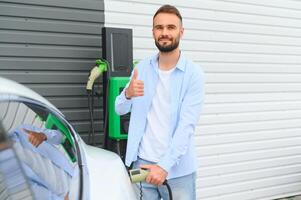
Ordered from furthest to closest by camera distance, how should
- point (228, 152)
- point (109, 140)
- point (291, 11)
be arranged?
point (291, 11) < point (228, 152) < point (109, 140)

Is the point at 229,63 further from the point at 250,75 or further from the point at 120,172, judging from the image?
the point at 120,172

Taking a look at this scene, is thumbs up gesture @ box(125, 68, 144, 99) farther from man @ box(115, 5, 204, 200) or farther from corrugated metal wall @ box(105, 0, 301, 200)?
corrugated metal wall @ box(105, 0, 301, 200)

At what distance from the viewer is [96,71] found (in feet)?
14.7

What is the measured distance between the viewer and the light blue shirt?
3.09 m

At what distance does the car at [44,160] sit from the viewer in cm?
195

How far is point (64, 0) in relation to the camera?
474 cm

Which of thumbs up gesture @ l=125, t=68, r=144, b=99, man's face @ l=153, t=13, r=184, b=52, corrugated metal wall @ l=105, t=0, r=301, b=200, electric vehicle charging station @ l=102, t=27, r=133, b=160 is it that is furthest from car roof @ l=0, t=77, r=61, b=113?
corrugated metal wall @ l=105, t=0, r=301, b=200

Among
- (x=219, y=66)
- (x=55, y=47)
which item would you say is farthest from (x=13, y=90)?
(x=219, y=66)

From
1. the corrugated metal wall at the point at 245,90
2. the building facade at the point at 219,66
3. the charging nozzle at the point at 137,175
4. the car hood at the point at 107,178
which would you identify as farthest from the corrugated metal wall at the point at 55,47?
the charging nozzle at the point at 137,175

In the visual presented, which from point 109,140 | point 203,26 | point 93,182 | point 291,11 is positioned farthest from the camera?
point 291,11

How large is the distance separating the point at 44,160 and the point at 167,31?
1.29 meters

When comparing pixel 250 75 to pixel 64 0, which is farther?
pixel 250 75

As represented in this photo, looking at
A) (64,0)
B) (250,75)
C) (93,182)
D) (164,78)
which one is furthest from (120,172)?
(250,75)

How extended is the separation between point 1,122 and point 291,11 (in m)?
5.58
